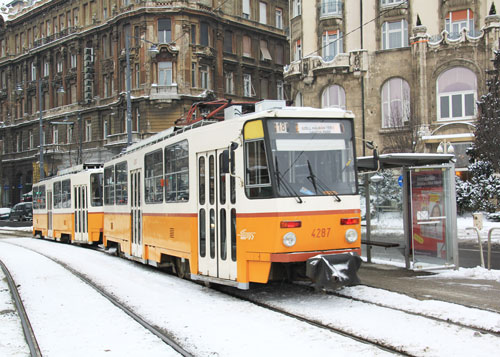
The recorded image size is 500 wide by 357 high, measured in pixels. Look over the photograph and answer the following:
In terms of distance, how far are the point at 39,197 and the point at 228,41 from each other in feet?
92.1

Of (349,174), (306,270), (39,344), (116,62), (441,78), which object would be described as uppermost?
(116,62)

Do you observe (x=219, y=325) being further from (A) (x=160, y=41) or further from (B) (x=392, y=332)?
(A) (x=160, y=41)

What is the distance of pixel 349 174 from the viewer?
9.20 m

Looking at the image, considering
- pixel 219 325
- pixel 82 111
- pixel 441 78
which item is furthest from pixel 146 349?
pixel 82 111

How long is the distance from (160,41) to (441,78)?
24.3m

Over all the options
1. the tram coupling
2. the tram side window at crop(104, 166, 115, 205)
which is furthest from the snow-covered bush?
the tram coupling

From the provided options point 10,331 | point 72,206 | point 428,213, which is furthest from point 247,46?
point 10,331

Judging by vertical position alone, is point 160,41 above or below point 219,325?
above

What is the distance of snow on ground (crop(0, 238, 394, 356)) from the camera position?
20.8 feet

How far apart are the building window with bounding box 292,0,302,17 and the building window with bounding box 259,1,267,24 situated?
15050mm

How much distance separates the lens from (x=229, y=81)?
53500mm

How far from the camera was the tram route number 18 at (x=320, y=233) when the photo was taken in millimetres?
8719

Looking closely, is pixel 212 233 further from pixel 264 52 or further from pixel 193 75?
pixel 264 52

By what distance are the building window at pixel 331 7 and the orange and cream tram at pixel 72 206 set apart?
21114mm
